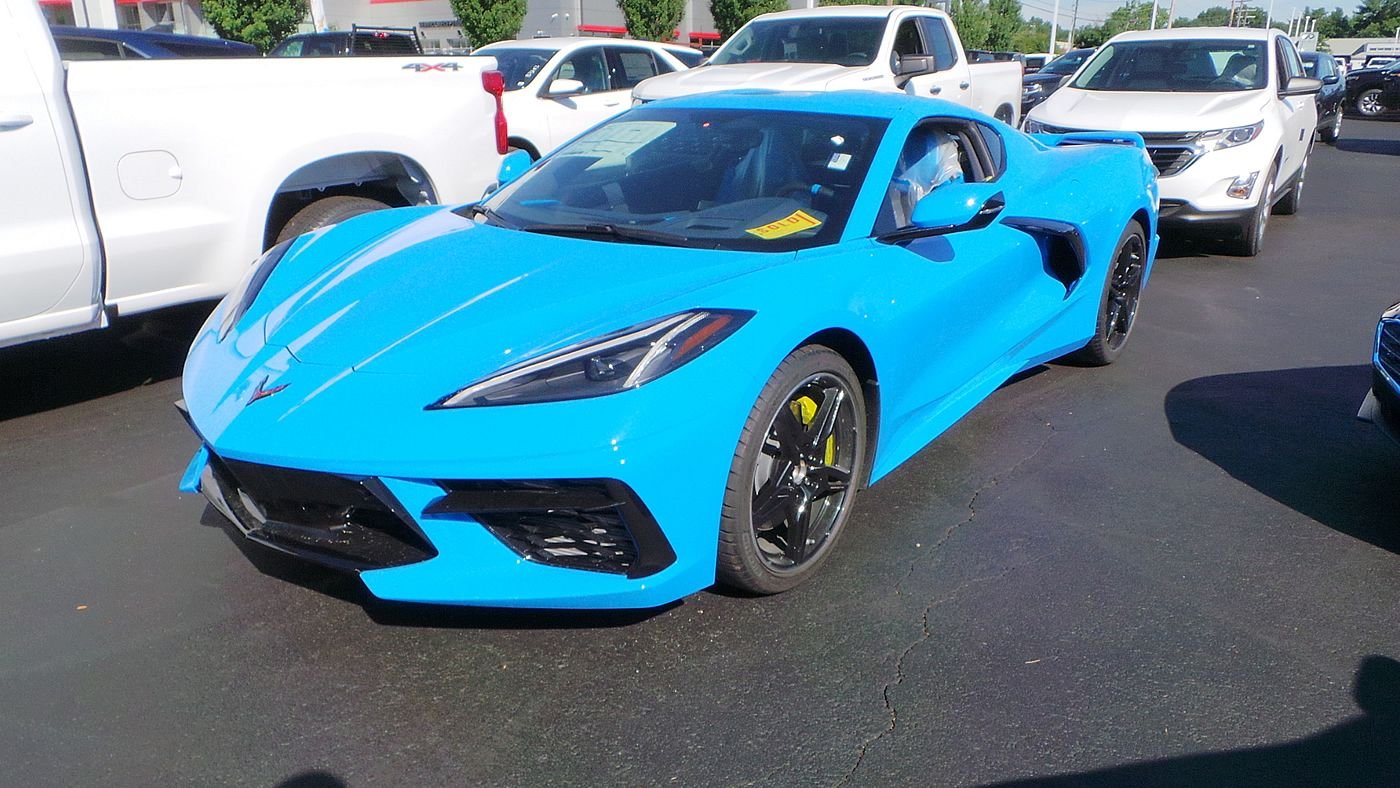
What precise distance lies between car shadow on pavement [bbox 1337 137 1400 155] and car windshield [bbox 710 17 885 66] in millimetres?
10983

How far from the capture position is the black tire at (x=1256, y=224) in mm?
7867

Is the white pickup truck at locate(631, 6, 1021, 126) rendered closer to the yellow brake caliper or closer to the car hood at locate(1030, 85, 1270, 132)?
the car hood at locate(1030, 85, 1270, 132)

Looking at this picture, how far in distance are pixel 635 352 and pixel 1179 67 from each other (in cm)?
781

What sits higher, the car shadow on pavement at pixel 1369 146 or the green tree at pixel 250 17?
the green tree at pixel 250 17

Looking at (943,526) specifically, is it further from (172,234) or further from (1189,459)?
(172,234)

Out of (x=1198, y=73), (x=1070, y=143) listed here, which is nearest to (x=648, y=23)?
(x=1198, y=73)

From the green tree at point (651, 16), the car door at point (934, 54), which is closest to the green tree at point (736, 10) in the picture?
the green tree at point (651, 16)

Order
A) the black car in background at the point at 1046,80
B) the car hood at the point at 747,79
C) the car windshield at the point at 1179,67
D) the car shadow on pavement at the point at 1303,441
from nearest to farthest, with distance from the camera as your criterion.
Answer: the car shadow on pavement at the point at 1303,441 → the car windshield at the point at 1179,67 → the car hood at the point at 747,79 → the black car in background at the point at 1046,80

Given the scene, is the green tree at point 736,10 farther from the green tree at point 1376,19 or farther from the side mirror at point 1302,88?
the green tree at point 1376,19

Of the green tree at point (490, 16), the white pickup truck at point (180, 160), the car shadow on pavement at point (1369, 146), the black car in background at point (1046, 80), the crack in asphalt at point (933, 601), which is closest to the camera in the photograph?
the crack in asphalt at point (933, 601)

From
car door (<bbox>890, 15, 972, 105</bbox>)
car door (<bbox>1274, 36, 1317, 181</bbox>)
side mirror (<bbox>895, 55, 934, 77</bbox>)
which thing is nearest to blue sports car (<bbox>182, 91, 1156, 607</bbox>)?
car door (<bbox>1274, 36, 1317, 181</bbox>)

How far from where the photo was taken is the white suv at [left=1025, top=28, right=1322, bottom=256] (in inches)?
303

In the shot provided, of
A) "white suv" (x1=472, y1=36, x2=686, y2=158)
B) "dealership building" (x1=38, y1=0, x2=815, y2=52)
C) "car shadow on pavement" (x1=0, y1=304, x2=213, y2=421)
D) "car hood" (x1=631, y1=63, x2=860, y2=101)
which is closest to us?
"car shadow on pavement" (x1=0, y1=304, x2=213, y2=421)

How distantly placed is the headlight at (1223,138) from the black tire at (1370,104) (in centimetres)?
1890
